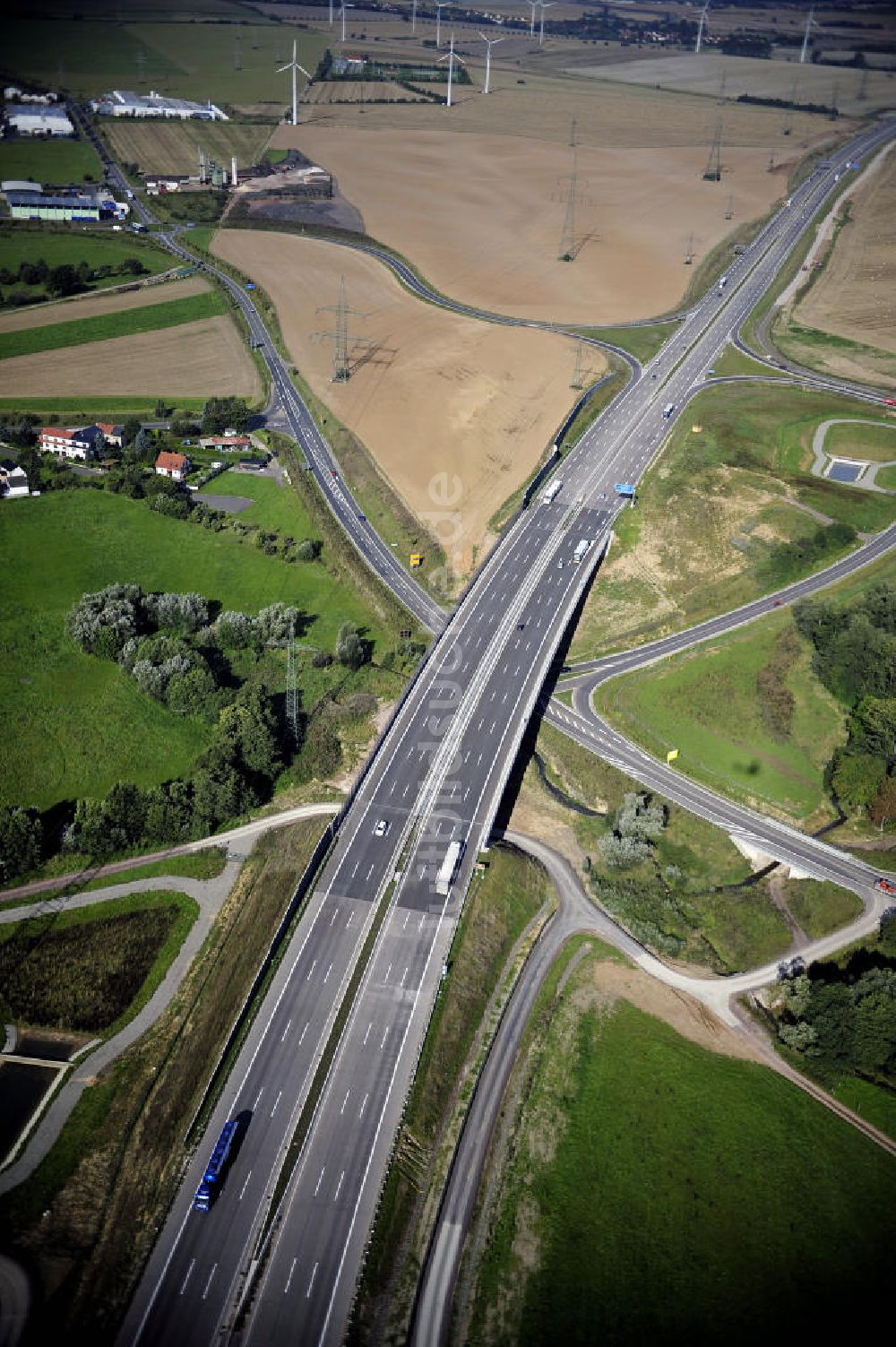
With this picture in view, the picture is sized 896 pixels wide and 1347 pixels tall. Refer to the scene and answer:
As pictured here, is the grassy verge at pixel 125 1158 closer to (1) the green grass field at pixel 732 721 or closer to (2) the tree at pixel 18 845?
(2) the tree at pixel 18 845

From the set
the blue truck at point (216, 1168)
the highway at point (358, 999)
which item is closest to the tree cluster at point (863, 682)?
the highway at point (358, 999)

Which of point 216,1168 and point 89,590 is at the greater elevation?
point 89,590

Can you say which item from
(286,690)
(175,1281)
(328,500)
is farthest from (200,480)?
(175,1281)

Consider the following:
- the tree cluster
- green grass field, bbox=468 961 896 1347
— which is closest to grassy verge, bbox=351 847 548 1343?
green grass field, bbox=468 961 896 1347

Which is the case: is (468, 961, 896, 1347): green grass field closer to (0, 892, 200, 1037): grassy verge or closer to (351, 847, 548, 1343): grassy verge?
(351, 847, 548, 1343): grassy verge

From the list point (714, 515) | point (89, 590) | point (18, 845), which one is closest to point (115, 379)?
point (89, 590)

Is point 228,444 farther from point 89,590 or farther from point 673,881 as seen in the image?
point 673,881
